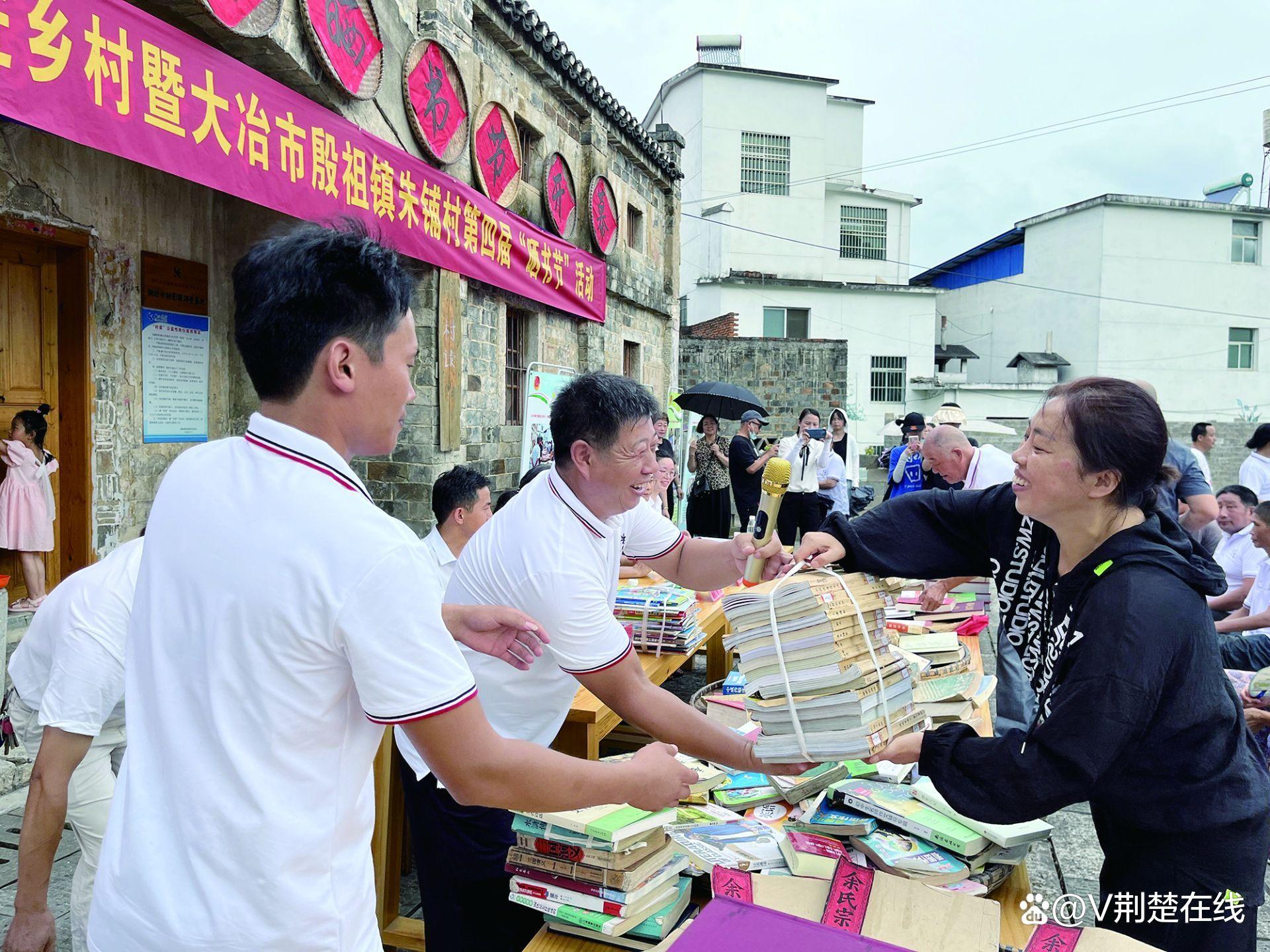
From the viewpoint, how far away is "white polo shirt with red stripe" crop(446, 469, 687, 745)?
7.07 feet

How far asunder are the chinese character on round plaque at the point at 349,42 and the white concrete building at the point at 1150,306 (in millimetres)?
19764

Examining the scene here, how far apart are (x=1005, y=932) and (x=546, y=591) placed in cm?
129

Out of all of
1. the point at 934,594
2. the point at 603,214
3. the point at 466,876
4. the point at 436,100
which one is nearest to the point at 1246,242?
the point at 603,214

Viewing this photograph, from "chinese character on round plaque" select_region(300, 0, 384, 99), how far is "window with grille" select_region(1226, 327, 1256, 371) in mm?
27652

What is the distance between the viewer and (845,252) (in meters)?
26.6

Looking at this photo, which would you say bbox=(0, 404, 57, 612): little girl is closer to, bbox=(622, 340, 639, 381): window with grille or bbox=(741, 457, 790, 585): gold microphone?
bbox=(741, 457, 790, 585): gold microphone

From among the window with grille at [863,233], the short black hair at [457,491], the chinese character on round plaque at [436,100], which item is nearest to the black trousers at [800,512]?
the chinese character on round plaque at [436,100]

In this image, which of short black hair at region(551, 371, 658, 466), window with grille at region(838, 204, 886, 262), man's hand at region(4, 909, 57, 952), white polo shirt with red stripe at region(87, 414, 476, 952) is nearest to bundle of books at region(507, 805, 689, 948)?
white polo shirt with red stripe at region(87, 414, 476, 952)

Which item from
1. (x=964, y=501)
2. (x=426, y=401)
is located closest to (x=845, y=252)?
(x=426, y=401)

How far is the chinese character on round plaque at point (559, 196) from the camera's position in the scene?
983 cm

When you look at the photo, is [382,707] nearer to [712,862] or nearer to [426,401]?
[712,862]

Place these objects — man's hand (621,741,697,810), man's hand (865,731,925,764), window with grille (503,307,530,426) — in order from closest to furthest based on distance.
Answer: man's hand (621,741,697,810)
man's hand (865,731,925,764)
window with grille (503,307,530,426)

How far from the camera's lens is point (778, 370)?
1998 centimetres

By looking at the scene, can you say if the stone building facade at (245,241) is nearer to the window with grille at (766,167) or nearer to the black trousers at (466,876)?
the black trousers at (466,876)
